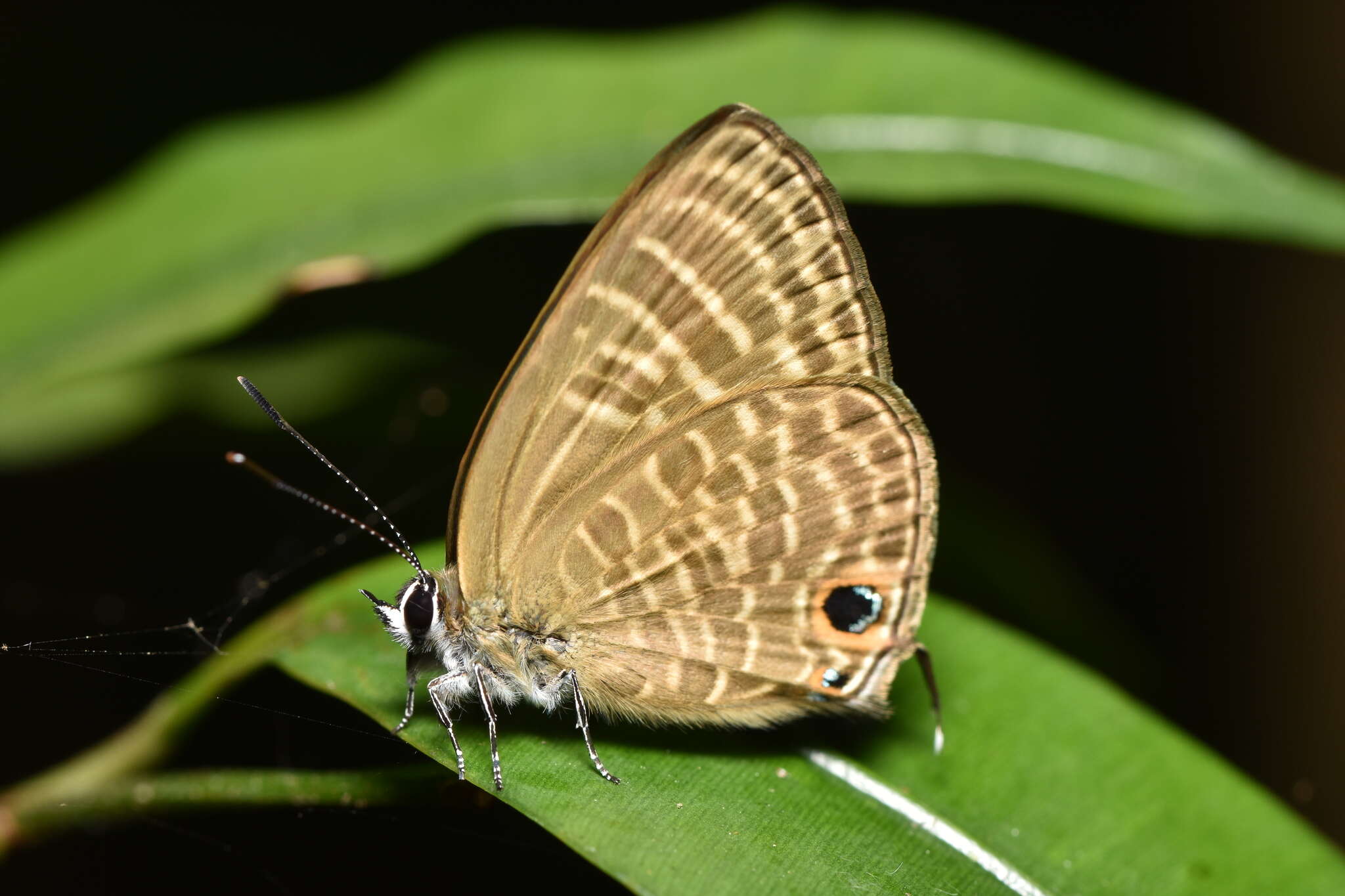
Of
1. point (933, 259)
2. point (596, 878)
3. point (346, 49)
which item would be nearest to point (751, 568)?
point (596, 878)

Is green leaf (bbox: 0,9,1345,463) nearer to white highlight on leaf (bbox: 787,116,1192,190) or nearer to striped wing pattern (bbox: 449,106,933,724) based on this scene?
white highlight on leaf (bbox: 787,116,1192,190)

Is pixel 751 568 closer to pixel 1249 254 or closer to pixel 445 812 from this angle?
pixel 445 812

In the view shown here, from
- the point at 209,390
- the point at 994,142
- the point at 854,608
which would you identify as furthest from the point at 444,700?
the point at 994,142

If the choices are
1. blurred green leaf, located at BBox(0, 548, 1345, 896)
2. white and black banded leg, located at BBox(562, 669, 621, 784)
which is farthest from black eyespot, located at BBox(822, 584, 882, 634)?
white and black banded leg, located at BBox(562, 669, 621, 784)

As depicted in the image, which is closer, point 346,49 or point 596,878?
point 596,878

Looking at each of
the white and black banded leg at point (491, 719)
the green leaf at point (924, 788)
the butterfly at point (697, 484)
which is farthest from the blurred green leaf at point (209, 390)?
the white and black banded leg at point (491, 719)
